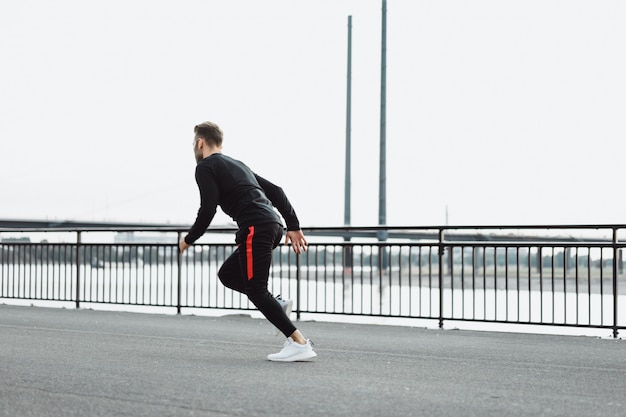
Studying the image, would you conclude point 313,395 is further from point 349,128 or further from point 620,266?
point 349,128

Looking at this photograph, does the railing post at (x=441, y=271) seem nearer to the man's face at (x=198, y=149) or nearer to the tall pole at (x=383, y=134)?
the man's face at (x=198, y=149)

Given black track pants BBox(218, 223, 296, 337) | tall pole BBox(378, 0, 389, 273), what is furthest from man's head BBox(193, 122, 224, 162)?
tall pole BBox(378, 0, 389, 273)

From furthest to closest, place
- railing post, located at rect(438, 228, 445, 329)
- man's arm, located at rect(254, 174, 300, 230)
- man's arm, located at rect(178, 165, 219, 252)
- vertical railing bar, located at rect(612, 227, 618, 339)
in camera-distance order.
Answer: railing post, located at rect(438, 228, 445, 329), vertical railing bar, located at rect(612, 227, 618, 339), man's arm, located at rect(254, 174, 300, 230), man's arm, located at rect(178, 165, 219, 252)

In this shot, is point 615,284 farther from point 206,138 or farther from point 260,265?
point 206,138

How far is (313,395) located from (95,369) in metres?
1.89

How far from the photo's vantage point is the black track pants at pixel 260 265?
6.71m

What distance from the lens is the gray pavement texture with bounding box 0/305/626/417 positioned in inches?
195

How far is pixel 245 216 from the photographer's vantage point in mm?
6734

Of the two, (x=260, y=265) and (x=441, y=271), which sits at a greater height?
(x=260, y=265)

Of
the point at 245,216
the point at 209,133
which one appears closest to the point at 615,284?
the point at 245,216

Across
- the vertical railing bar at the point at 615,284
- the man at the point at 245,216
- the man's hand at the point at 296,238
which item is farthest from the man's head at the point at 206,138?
the vertical railing bar at the point at 615,284

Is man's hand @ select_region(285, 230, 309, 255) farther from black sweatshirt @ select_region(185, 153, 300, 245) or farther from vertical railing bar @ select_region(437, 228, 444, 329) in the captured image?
vertical railing bar @ select_region(437, 228, 444, 329)

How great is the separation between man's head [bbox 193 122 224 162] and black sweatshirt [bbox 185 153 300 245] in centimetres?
12

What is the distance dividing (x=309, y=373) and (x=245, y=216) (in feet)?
3.92
